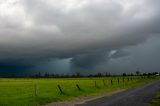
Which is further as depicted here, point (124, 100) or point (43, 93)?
point (43, 93)

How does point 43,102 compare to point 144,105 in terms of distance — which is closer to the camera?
point 144,105

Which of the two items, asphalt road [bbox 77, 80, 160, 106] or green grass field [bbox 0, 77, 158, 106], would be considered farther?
green grass field [bbox 0, 77, 158, 106]

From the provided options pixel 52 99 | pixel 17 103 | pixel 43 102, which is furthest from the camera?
pixel 52 99

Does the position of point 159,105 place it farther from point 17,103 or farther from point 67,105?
point 17,103

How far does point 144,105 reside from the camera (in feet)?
78.7

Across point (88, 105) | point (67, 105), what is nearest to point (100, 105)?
point (88, 105)

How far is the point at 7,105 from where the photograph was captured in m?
26.8

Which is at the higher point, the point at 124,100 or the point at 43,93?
the point at 43,93

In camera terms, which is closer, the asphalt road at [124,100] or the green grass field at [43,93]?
the asphalt road at [124,100]

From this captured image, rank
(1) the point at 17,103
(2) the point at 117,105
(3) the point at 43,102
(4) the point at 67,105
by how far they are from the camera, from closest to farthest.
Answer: (2) the point at 117,105, (4) the point at 67,105, (1) the point at 17,103, (3) the point at 43,102

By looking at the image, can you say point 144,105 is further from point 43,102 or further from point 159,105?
point 43,102

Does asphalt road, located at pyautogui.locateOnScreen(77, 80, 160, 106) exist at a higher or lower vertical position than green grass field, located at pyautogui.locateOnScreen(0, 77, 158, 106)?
lower

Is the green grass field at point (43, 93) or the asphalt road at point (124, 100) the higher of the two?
the green grass field at point (43, 93)

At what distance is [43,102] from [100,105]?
786cm
